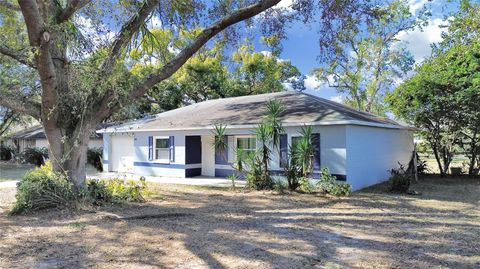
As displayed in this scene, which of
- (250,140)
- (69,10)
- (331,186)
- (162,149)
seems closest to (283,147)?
(250,140)

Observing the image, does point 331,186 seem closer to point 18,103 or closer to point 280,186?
point 280,186

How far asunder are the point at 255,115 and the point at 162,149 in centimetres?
544

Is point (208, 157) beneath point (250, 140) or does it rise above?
beneath

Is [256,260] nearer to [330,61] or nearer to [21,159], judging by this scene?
[330,61]

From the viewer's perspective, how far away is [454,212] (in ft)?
31.1

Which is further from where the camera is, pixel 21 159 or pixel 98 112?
pixel 21 159

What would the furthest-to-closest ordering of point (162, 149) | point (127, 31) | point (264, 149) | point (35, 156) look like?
point (35, 156) < point (162, 149) < point (264, 149) < point (127, 31)

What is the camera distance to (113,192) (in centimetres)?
1039

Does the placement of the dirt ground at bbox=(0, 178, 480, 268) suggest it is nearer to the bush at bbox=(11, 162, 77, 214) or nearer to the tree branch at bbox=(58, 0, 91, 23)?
the bush at bbox=(11, 162, 77, 214)

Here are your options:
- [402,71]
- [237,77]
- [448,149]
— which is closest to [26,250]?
[448,149]

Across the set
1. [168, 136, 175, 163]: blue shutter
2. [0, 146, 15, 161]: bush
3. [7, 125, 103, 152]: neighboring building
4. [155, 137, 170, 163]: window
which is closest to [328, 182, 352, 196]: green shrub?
[168, 136, 175, 163]: blue shutter

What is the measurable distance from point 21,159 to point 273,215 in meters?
27.2

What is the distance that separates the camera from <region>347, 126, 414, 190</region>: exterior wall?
45.2ft

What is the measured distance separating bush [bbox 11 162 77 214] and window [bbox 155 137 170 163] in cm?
937
